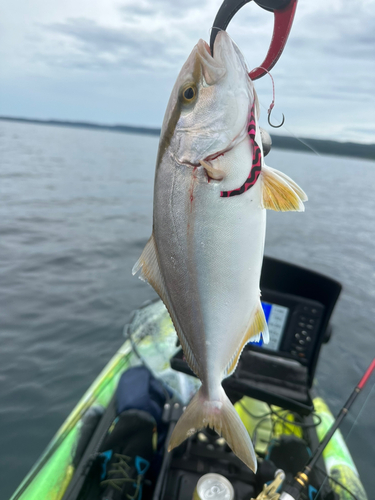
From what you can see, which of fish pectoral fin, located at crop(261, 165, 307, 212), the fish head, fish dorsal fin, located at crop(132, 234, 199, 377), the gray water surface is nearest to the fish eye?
the fish head

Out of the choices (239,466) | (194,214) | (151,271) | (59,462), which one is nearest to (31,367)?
(59,462)

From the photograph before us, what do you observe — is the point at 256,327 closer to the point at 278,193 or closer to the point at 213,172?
the point at 278,193

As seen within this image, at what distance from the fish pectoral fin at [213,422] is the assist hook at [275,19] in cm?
141

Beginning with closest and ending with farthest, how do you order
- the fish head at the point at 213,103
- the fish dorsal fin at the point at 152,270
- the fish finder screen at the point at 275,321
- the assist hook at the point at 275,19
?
the assist hook at the point at 275,19, the fish head at the point at 213,103, the fish dorsal fin at the point at 152,270, the fish finder screen at the point at 275,321

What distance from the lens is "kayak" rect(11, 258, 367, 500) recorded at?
248cm

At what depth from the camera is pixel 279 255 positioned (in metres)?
11.8

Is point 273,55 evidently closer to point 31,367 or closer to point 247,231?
point 247,231

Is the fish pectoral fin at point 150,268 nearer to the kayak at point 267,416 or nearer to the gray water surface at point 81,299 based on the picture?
the kayak at point 267,416

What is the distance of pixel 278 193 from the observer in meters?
1.29

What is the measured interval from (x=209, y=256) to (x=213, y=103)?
57 centimetres

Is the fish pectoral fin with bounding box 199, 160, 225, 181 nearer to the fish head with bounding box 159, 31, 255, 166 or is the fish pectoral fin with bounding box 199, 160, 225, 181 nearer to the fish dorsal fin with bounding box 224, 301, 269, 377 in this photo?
the fish head with bounding box 159, 31, 255, 166

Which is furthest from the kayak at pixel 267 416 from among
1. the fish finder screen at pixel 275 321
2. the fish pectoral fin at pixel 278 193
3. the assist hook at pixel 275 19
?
the assist hook at pixel 275 19

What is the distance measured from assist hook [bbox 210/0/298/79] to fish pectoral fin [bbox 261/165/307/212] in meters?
0.39

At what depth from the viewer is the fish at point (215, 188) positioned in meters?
1.25
